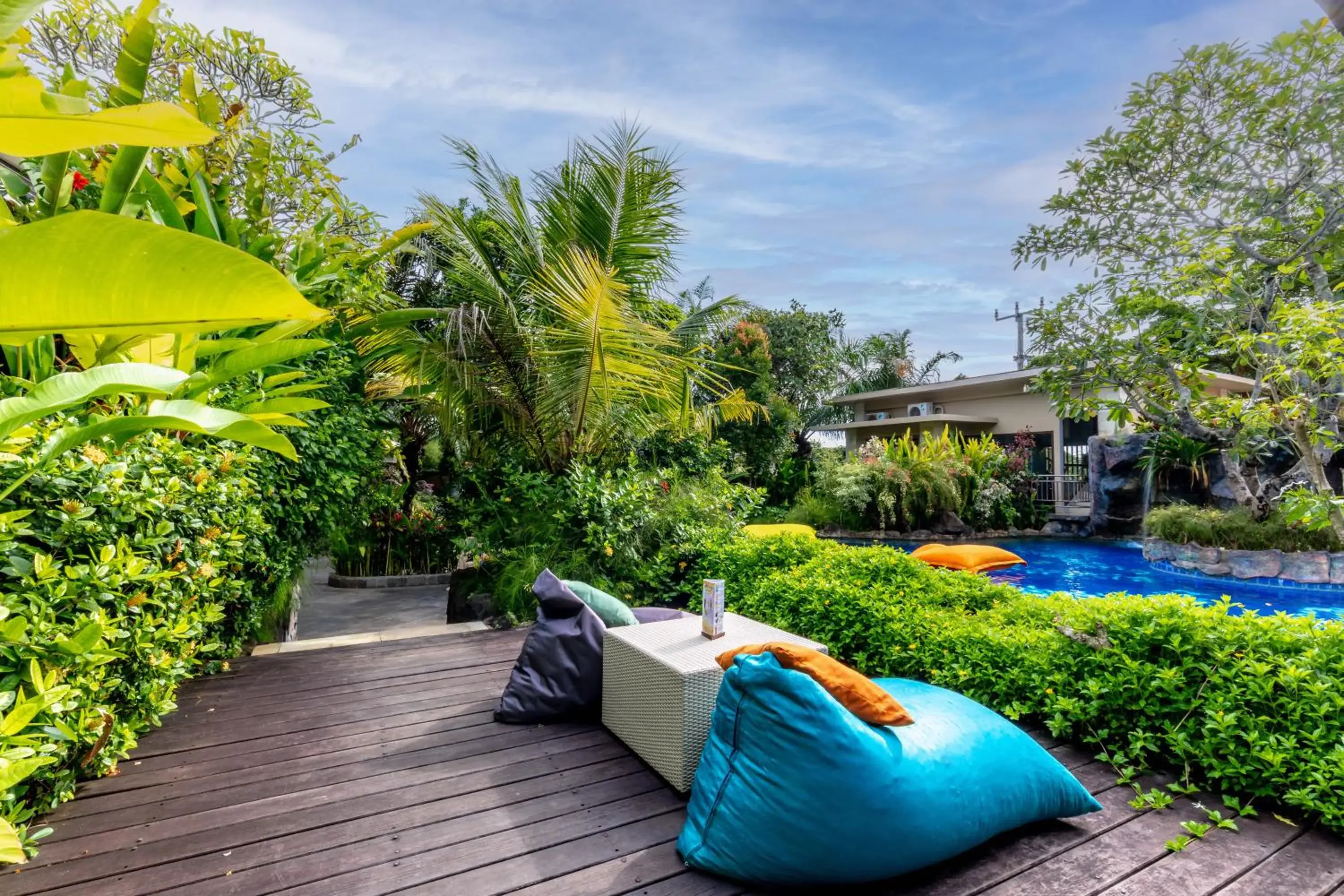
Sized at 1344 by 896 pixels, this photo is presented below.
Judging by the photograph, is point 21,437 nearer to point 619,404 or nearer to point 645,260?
point 619,404

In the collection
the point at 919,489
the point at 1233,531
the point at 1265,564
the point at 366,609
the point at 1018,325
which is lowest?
the point at 366,609

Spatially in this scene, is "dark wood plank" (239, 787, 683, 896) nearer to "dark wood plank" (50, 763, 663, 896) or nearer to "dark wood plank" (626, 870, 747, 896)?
"dark wood plank" (50, 763, 663, 896)

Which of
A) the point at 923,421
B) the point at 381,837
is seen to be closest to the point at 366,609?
the point at 381,837

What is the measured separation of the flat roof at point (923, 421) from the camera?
662 inches

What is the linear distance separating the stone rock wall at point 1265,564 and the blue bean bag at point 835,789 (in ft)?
30.9

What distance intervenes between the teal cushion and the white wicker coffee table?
0.09 m

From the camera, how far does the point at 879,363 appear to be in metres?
22.0

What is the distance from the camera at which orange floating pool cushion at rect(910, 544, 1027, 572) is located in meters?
8.14

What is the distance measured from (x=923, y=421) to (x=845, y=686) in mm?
16458

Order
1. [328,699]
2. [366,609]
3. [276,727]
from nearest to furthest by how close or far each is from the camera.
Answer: [276,727], [328,699], [366,609]

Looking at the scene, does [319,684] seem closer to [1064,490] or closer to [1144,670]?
[1144,670]

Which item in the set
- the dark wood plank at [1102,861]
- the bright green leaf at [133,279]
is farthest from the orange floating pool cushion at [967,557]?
the bright green leaf at [133,279]

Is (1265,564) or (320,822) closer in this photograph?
(320,822)

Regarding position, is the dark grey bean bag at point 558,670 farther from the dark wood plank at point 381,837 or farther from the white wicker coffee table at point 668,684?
the dark wood plank at point 381,837
